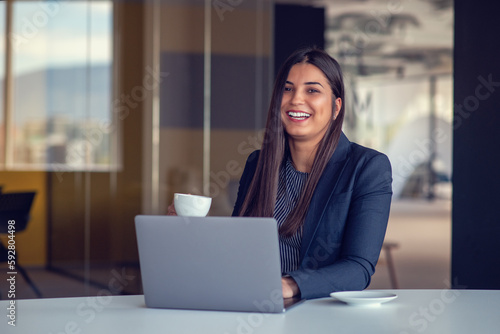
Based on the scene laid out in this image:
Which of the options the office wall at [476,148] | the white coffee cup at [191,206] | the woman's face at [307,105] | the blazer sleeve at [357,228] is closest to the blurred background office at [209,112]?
the office wall at [476,148]

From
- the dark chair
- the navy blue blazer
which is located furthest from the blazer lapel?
the dark chair

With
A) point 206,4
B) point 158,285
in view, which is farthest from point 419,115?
point 158,285

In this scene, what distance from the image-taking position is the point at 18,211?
5566 millimetres

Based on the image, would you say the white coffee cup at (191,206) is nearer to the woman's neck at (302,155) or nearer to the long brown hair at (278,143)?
the long brown hair at (278,143)

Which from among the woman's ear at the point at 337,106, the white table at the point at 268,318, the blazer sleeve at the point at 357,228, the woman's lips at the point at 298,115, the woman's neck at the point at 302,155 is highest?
the woman's ear at the point at 337,106

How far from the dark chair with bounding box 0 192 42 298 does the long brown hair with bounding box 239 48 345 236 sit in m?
A: 3.41

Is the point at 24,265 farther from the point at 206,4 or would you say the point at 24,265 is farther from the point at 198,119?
the point at 206,4

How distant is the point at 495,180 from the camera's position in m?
→ 3.67

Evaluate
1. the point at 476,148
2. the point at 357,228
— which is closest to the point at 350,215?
the point at 357,228

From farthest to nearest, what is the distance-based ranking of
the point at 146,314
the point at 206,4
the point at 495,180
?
the point at 206,4
the point at 495,180
the point at 146,314

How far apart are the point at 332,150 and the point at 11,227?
3550 millimetres

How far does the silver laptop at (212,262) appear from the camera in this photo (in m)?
1.56

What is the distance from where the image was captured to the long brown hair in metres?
2.38

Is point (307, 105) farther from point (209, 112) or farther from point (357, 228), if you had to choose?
point (209, 112)
